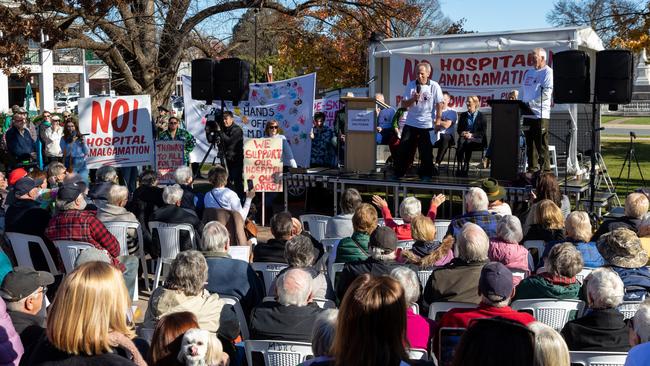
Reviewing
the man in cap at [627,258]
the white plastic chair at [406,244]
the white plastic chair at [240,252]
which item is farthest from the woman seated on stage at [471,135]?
Answer: the man in cap at [627,258]

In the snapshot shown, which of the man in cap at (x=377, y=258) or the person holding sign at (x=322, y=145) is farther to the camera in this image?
the person holding sign at (x=322, y=145)

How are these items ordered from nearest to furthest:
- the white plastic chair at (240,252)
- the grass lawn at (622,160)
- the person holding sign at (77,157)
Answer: the white plastic chair at (240,252) → the person holding sign at (77,157) → the grass lawn at (622,160)

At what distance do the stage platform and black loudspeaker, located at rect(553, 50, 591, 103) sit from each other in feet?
4.35

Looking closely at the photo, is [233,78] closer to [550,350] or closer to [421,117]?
[421,117]

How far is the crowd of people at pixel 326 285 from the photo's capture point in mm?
3043

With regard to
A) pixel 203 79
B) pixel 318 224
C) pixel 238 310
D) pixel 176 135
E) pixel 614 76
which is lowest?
pixel 238 310

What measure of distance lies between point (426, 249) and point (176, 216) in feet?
8.53

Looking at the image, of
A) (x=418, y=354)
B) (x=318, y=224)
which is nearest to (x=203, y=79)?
(x=318, y=224)

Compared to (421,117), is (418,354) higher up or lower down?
lower down

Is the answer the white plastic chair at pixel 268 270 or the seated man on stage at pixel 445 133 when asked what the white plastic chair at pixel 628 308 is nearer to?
the white plastic chair at pixel 268 270

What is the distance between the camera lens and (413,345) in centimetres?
411

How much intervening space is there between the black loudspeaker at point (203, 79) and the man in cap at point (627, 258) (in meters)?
8.21

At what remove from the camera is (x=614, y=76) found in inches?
401

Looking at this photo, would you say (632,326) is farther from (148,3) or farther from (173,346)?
(148,3)
